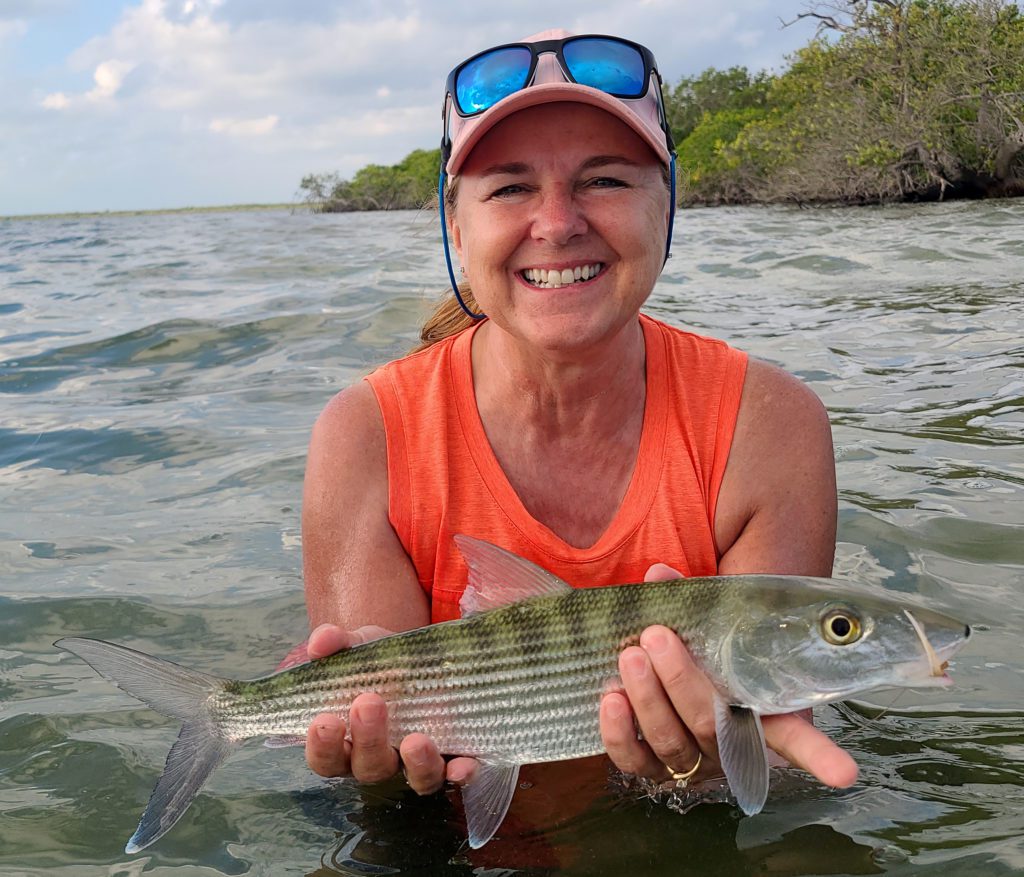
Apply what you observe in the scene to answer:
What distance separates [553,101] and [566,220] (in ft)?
1.22

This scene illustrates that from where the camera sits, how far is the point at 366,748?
9.50 ft

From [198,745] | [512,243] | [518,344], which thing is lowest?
[198,745]

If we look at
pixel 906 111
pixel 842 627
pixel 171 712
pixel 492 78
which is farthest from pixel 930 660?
pixel 906 111

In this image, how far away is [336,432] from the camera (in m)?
3.68

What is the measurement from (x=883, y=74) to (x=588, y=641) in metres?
37.6

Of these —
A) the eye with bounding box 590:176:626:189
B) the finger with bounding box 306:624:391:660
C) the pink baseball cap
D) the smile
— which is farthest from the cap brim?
the finger with bounding box 306:624:391:660

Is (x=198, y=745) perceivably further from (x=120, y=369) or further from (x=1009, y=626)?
(x=120, y=369)

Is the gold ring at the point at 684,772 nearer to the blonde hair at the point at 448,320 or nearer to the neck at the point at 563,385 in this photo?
the neck at the point at 563,385

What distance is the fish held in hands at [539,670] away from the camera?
2543 mm

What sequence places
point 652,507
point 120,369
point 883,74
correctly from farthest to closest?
point 883,74 → point 120,369 → point 652,507

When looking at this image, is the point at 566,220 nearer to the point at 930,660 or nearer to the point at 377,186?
the point at 930,660

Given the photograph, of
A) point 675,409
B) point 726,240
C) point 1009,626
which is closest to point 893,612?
point 675,409

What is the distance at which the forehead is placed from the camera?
3.27 m

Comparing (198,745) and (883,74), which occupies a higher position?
(883,74)
